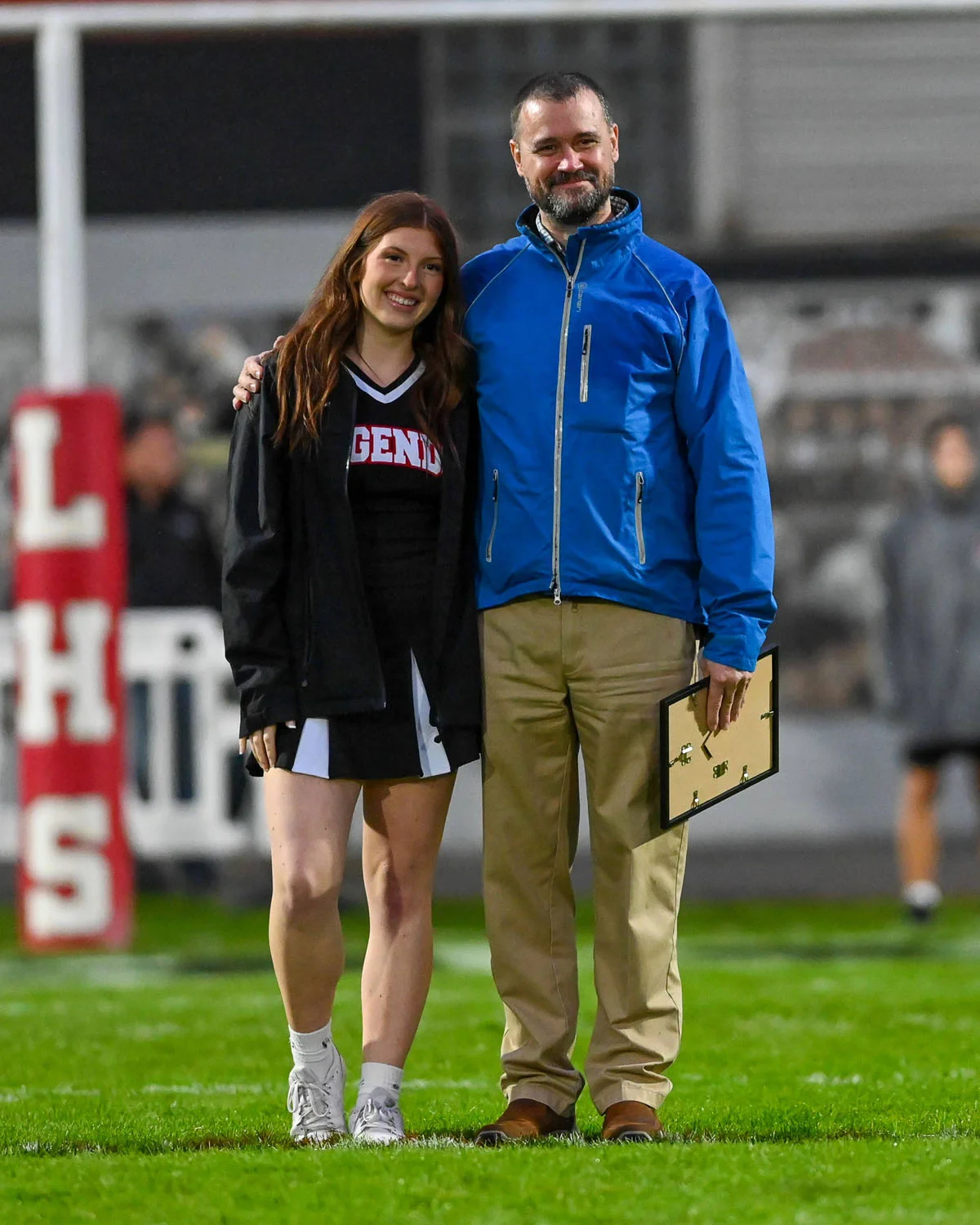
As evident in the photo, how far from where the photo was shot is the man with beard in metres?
4.48

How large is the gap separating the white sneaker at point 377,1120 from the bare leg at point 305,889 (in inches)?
6.9

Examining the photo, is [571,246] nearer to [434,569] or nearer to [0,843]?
[434,569]

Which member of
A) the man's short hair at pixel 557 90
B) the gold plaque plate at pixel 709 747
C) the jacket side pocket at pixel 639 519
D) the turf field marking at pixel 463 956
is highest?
the man's short hair at pixel 557 90

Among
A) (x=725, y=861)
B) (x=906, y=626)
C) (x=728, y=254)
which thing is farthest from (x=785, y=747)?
(x=906, y=626)

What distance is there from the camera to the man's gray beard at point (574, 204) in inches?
177

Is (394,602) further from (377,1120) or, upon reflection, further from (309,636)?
(377,1120)

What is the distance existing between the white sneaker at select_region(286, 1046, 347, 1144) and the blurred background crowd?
346 inches

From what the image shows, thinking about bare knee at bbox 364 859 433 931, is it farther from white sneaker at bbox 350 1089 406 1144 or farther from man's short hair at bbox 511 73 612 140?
man's short hair at bbox 511 73 612 140

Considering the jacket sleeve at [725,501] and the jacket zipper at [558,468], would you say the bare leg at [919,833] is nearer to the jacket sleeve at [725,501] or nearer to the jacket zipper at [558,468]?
the jacket sleeve at [725,501]

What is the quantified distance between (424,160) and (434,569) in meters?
9.60

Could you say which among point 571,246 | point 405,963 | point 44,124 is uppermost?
point 44,124

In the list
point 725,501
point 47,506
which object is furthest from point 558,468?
point 47,506

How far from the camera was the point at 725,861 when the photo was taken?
12.0 meters

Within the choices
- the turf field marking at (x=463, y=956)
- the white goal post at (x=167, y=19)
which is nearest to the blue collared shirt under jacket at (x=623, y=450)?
the turf field marking at (x=463, y=956)
